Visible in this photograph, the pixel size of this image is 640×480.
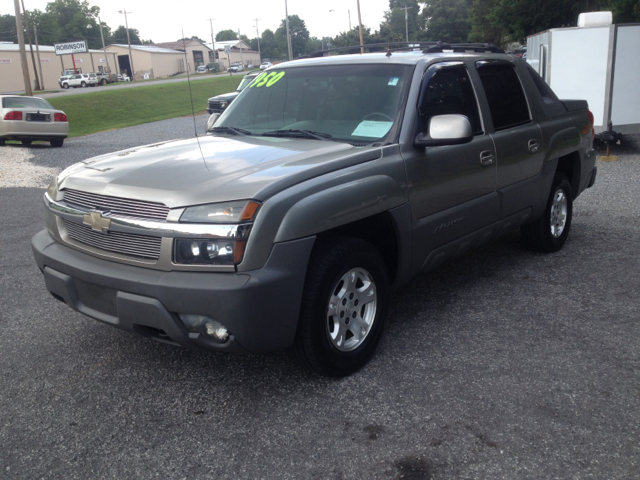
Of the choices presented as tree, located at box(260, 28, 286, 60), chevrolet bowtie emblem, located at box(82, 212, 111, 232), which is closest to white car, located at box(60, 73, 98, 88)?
chevrolet bowtie emblem, located at box(82, 212, 111, 232)

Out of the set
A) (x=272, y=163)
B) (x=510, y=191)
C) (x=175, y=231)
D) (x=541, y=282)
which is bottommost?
(x=541, y=282)

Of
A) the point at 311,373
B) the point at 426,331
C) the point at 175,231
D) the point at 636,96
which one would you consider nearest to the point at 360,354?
the point at 311,373

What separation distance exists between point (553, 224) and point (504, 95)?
1.50m

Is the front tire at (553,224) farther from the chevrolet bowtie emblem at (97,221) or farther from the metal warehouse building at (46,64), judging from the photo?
the metal warehouse building at (46,64)

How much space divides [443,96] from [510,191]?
1.03m

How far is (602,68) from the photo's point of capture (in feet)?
37.0

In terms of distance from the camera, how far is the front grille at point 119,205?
10.1 ft

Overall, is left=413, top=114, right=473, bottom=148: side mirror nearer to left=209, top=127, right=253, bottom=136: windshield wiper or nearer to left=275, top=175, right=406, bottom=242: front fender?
left=275, top=175, right=406, bottom=242: front fender

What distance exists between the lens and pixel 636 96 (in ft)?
36.7

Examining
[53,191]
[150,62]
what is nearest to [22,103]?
[53,191]

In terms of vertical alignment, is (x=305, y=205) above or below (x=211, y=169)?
below

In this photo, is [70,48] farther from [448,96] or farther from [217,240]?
[217,240]

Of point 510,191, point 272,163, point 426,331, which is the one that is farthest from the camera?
point 510,191

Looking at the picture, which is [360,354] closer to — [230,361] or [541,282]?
[230,361]
